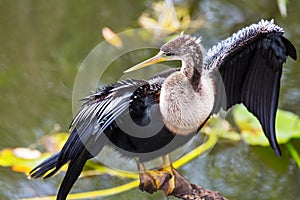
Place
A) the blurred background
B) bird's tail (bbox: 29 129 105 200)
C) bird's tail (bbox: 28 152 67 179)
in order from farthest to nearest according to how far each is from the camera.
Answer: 1. the blurred background
2. bird's tail (bbox: 28 152 67 179)
3. bird's tail (bbox: 29 129 105 200)

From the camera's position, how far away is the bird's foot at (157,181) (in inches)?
56.6

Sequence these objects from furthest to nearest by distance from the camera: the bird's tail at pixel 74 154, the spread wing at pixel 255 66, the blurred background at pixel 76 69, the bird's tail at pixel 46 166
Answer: the blurred background at pixel 76 69
the bird's tail at pixel 46 166
the spread wing at pixel 255 66
the bird's tail at pixel 74 154

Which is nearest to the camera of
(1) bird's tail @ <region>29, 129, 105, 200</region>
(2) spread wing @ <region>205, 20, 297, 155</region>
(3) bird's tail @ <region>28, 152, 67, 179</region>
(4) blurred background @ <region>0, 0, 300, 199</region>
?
(1) bird's tail @ <region>29, 129, 105, 200</region>

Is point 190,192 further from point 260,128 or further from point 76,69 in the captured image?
point 76,69

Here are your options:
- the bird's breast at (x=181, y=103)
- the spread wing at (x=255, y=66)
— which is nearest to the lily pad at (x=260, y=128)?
the spread wing at (x=255, y=66)

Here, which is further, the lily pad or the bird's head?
the lily pad

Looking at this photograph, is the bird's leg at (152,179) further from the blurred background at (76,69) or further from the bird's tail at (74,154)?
the blurred background at (76,69)

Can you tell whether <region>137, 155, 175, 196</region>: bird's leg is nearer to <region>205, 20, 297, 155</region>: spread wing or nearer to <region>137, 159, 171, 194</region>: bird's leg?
<region>137, 159, 171, 194</region>: bird's leg

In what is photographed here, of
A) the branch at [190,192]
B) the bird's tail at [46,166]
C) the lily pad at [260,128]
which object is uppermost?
the lily pad at [260,128]

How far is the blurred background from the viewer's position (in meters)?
2.06

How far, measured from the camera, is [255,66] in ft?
4.93

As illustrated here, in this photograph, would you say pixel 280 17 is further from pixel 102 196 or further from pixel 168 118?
pixel 168 118

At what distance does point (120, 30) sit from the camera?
2689 mm

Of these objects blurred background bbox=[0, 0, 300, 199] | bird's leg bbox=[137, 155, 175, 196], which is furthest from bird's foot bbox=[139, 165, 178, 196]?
blurred background bbox=[0, 0, 300, 199]
